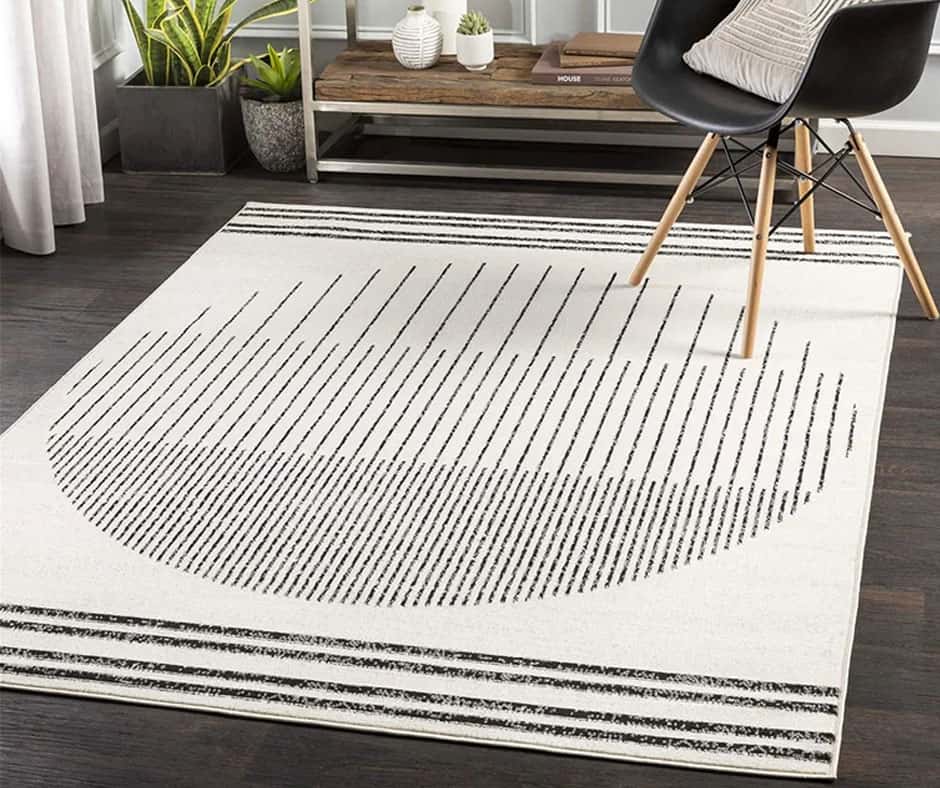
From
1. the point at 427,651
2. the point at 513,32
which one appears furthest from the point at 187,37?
the point at 427,651

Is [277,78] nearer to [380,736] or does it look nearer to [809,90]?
[809,90]

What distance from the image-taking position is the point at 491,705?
184 centimetres

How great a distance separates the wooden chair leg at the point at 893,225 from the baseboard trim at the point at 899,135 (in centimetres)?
97

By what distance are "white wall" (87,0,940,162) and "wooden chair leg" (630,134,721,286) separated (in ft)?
3.08

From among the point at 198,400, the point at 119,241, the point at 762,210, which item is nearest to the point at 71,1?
the point at 119,241

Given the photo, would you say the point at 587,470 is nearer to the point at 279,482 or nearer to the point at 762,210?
the point at 279,482

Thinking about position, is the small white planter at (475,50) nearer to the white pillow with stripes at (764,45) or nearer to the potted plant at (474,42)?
the potted plant at (474,42)

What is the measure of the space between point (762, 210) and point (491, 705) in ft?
3.96

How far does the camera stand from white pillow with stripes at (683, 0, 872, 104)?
9.17 ft

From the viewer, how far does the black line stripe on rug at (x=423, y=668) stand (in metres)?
1.83

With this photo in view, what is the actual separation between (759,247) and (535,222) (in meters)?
0.80

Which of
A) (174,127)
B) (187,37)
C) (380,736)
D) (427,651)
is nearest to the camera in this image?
(380,736)

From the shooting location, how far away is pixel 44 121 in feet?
11.1

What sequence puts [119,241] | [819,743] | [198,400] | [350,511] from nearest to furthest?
[819,743] → [350,511] → [198,400] → [119,241]
